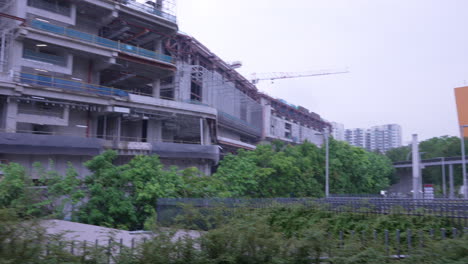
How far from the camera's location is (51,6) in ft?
120

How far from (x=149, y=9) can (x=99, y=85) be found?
10129mm

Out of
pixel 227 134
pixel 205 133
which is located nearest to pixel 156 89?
pixel 205 133

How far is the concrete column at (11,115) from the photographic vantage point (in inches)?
1277

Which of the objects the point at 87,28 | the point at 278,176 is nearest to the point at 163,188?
the point at 278,176

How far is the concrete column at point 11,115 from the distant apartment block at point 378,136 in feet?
575

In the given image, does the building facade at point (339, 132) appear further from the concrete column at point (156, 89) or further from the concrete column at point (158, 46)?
the concrete column at point (156, 89)

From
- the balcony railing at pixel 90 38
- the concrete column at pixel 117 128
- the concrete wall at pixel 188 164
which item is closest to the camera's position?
the balcony railing at pixel 90 38

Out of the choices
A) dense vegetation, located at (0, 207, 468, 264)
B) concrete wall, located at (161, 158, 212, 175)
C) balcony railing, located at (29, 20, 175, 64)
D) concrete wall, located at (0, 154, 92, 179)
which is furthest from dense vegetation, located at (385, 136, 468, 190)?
dense vegetation, located at (0, 207, 468, 264)

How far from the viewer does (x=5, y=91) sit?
3158 cm

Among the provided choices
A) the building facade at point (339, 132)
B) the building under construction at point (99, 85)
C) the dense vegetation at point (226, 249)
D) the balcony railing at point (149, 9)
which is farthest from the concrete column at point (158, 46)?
the building facade at point (339, 132)

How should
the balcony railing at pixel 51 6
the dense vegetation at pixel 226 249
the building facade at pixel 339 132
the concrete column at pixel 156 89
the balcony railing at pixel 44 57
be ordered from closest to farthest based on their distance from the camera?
the dense vegetation at pixel 226 249
the balcony railing at pixel 44 57
the balcony railing at pixel 51 6
the concrete column at pixel 156 89
the building facade at pixel 339 132

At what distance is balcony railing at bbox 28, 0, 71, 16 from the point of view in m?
35.8

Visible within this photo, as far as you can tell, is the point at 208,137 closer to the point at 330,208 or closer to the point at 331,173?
the point at 331,173

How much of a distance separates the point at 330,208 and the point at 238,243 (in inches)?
406
